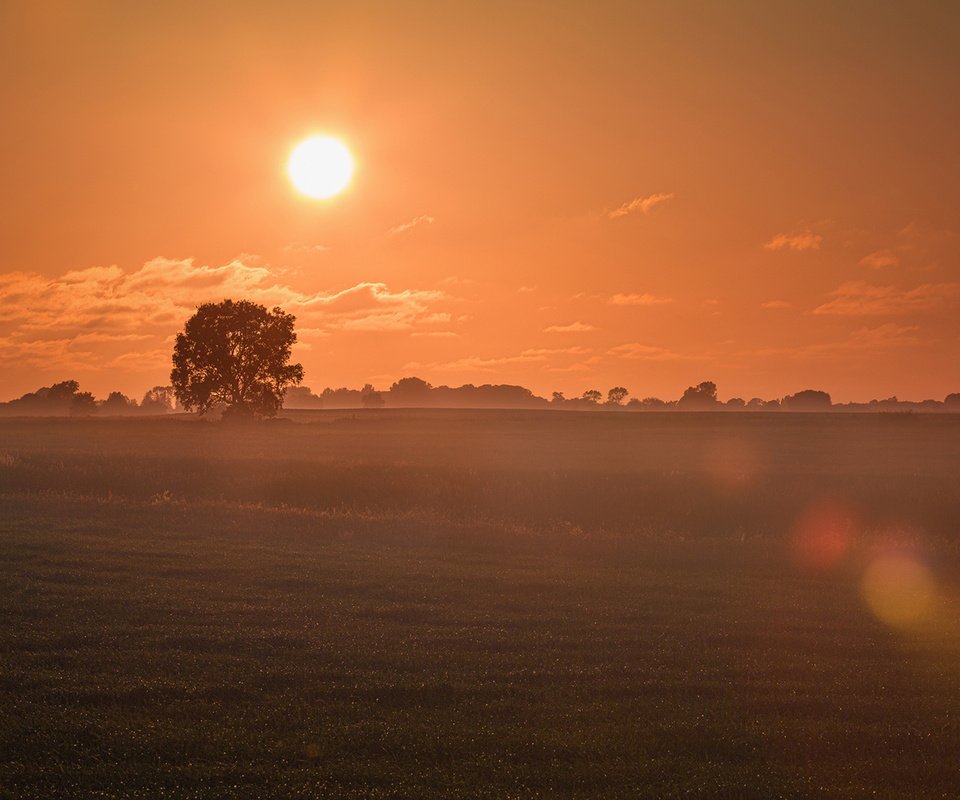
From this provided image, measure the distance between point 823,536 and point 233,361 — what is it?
2615 inches

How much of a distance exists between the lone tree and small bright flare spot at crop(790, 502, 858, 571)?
62.0m

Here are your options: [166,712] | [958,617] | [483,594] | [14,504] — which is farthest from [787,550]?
[14,504]

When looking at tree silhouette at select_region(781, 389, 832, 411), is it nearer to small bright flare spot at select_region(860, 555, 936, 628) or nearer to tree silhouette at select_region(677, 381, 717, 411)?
tree silhouette at select_region(677, 381, 717, 411)

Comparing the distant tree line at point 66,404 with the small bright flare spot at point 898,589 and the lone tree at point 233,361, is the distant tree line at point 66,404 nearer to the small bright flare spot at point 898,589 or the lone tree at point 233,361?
the lone tree at point 233,361

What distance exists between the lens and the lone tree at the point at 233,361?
87.6 metres

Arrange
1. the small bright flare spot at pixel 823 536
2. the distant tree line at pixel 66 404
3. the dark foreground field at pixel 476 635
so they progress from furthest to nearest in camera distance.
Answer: the distant tree line at pixel 66 404, the small bright flare spot at pixel 823 536, the dark foreground field at pixel 476 635

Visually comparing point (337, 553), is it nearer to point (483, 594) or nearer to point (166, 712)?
point (483, 594)

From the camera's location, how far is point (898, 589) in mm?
24266

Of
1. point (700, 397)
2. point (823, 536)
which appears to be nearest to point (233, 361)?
point (823, 536)

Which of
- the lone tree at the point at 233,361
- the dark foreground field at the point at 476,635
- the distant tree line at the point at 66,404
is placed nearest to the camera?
the dark foreground field at the point at 476,635

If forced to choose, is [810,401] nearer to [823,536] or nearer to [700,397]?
[700,397]

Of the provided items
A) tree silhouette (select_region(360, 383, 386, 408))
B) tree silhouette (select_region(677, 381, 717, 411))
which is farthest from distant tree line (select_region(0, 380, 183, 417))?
tree silhouette (select_region(677, 381, 717, 411))

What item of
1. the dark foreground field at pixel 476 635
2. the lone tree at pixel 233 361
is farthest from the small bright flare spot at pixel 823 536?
the lone tree at pixel 233 361

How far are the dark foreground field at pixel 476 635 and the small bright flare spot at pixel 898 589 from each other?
14cm
